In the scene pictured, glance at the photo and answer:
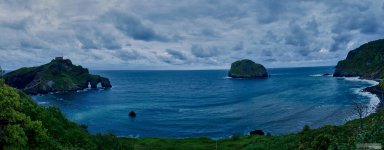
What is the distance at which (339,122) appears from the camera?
114875mm

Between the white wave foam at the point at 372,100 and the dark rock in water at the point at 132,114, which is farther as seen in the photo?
the dark rock in water at the point at 132,114

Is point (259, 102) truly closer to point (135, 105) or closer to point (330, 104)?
point (330, 104)

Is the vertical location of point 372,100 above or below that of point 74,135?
below

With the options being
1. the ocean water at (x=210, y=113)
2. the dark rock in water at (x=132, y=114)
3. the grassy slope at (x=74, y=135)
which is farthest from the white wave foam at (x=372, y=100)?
the dark rock in water at (x=132, y=114)

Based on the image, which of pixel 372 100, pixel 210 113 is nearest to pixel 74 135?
pixel 210 113

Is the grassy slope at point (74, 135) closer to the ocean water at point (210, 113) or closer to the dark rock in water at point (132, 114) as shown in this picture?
the ocean water at point (210, 113)

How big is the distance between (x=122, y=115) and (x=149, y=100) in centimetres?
5002

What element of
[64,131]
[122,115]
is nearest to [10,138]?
[64,131]

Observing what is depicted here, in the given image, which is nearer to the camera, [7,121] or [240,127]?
[7,121]

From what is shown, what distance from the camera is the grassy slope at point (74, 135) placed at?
85.5 feet

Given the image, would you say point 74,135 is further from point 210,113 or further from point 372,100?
point 372,100

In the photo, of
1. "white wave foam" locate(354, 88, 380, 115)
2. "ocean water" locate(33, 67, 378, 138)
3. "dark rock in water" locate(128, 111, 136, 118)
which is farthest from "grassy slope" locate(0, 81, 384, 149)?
"white wave foam" locate(354, 88, 380, 115)

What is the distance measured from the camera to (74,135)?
52625 millimetres

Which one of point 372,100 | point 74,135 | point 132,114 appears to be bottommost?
point 132,114
